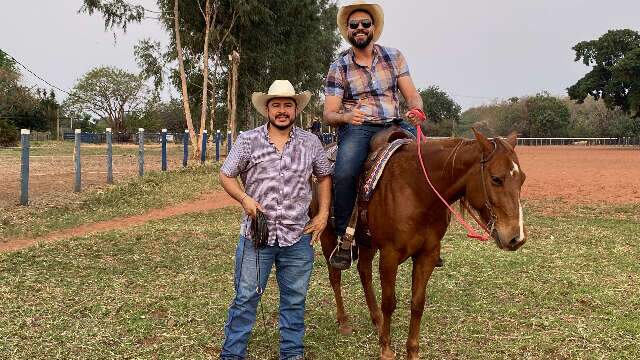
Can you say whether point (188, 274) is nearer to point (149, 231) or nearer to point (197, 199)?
point (149, 231)

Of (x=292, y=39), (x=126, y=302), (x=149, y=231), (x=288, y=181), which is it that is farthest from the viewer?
(x=292, y=39)

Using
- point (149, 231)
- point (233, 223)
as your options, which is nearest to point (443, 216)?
point (149, 231)

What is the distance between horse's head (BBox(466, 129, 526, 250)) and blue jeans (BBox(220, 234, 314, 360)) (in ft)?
4.10

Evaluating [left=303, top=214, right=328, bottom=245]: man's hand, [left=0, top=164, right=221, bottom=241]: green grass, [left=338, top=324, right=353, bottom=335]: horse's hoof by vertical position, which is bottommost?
[left=338, top=324, right=353, bottom=335]: horse's hoof

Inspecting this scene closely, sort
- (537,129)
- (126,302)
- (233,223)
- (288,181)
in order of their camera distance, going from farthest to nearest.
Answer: (537,129) < (233,223) < (126,302) < (288,181)

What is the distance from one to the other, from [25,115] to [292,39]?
4135 centimetres

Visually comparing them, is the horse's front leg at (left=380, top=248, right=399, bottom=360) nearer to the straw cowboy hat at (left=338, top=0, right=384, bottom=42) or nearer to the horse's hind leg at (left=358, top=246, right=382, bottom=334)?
the horse's hind leg at (left=358, top=246, right=382, bottom=334)

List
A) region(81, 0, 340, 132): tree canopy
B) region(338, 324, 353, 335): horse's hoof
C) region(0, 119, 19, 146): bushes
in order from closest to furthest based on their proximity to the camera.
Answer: region(338, 324, 353, 335): horse's hoof, region(81, 0, 340, 132): tree canopy, region(0, 119, 19, 146): bushes

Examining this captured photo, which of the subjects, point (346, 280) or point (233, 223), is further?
point (233, 223)

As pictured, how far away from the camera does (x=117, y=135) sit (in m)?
67.9

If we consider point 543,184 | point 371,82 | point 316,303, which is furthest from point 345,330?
point 543,184

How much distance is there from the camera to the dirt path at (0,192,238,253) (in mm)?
9064

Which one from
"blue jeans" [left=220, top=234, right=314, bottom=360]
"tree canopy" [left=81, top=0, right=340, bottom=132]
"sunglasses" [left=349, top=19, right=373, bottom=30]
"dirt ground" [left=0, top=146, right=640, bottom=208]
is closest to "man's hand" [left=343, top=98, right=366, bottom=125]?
"sunglasses" [left=349, top=19, right=373, bottom=30]

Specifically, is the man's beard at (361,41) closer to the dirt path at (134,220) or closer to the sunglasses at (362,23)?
the sunglasses at (362,23)
